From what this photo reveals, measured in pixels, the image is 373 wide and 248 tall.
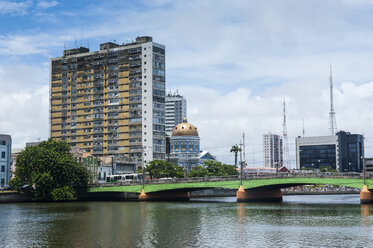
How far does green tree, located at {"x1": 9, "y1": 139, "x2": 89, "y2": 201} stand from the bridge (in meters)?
13.1

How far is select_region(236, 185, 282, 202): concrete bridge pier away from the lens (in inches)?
5256

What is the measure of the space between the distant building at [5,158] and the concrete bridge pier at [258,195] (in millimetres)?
64728

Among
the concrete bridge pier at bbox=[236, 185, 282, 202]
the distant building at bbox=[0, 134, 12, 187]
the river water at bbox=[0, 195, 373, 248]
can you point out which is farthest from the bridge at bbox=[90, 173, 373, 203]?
the distant building at bbox=[0, 134, 12, 187]

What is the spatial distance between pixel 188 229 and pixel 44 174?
221ft

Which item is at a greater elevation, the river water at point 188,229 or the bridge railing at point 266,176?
the bridge railing at point 266,176

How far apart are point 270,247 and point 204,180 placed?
3121 inches

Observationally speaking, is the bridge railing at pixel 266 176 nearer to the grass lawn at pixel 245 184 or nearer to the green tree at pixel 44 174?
the grass lawn at pixel 245 184

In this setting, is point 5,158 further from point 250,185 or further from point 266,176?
point 266,176

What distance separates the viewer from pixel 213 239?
63.1 m

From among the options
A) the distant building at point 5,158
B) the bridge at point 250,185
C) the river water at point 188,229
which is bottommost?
the river water at point 188,229

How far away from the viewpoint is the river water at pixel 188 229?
6016cm

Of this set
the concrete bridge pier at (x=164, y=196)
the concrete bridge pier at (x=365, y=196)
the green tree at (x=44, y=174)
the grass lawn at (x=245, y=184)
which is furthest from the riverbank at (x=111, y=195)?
the concrete bridge pier at (x=365, y=196)

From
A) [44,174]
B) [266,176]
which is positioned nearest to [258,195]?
[266,176]

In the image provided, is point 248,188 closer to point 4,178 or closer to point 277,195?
point 277,195
